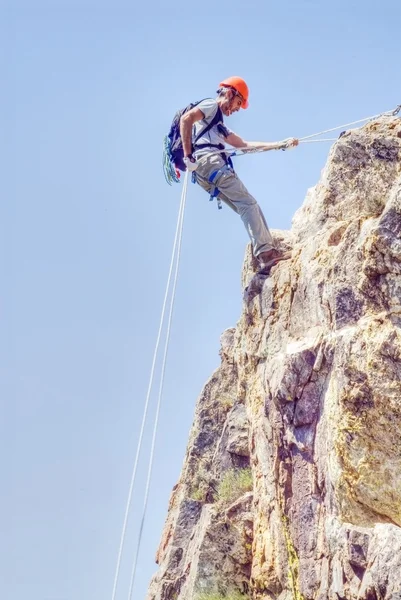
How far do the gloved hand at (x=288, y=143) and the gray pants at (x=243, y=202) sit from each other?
1.13 m

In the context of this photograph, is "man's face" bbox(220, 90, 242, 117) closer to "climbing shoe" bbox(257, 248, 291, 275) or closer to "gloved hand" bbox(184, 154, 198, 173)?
"gloved hand" bbox(184, 154, 198, 173)

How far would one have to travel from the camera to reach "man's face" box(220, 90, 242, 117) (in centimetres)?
1385

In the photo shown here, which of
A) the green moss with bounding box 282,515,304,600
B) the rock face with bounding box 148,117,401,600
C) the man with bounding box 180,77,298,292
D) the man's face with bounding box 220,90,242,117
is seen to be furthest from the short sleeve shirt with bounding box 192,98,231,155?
the green moss with bounding box 282,515,304,600

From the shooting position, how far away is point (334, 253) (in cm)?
1114

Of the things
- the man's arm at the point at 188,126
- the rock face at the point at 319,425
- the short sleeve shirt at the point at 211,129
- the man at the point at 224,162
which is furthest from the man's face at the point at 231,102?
the rock face at the point at 319,425

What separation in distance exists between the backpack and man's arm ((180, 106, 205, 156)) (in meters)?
0.37

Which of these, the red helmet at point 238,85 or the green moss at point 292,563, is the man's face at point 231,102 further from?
the green moss at point 292,563

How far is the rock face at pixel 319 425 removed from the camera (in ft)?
30.9

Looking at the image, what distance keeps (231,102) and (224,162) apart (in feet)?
4.07

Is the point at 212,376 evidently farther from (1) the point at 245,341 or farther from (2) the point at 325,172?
(2) the point at 325,172

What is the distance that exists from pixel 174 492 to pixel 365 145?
30.3 feet

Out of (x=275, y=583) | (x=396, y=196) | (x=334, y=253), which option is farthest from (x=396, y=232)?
(x=275, y=583)

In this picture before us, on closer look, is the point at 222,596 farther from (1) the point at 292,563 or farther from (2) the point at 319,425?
(2) the point at 319,425

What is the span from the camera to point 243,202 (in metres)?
13.7
